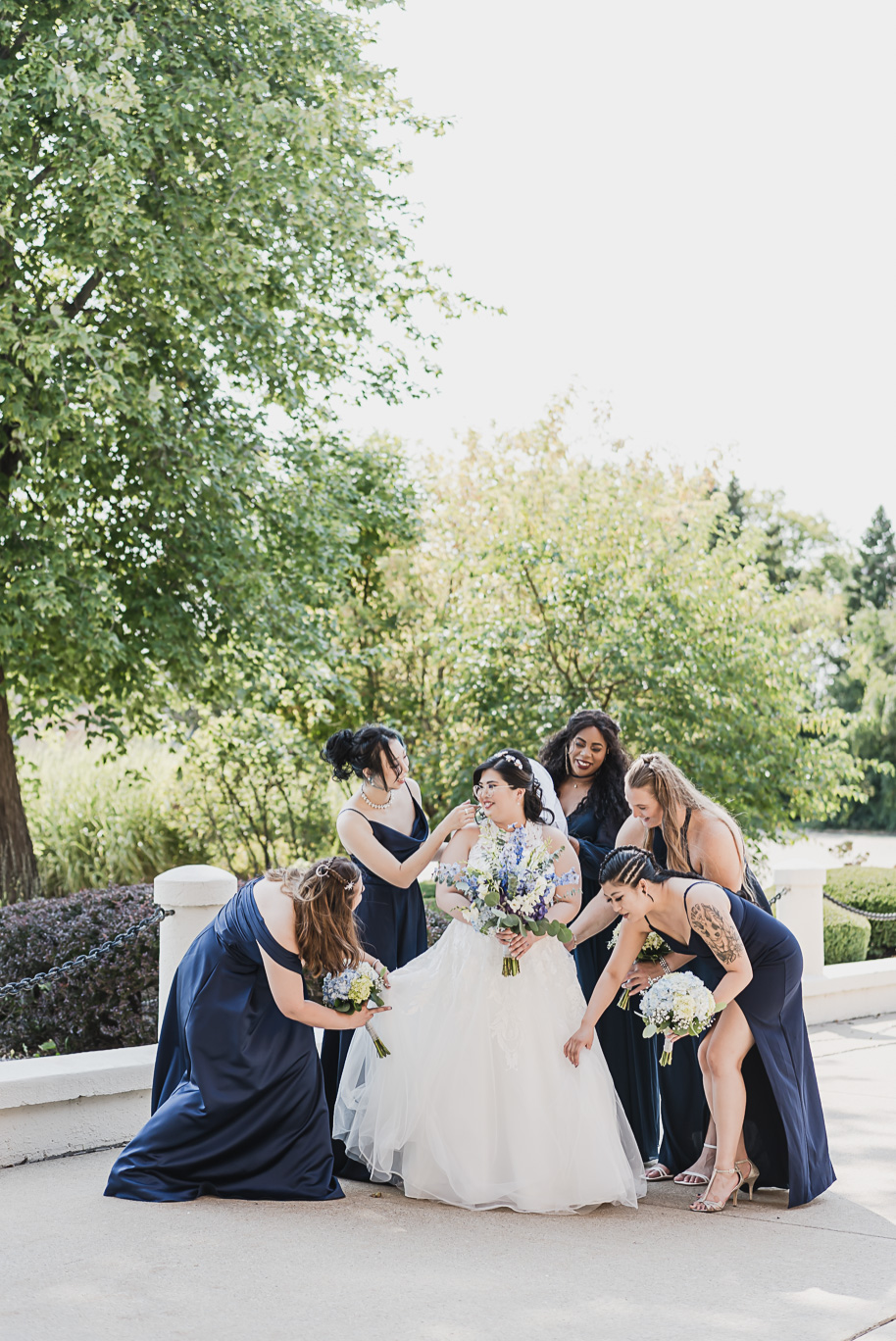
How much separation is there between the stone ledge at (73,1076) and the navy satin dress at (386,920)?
97 centimetres

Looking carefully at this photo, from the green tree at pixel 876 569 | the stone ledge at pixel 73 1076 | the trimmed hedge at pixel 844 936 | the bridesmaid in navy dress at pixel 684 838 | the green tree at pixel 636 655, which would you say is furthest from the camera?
the green tree at pixel 876 569

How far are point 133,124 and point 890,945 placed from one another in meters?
9.71

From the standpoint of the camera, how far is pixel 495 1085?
5.23 meters

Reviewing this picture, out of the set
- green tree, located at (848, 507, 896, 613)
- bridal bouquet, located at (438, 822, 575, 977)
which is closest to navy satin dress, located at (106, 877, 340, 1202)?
bridal bouquet, located at (438, 822, 575, 977)

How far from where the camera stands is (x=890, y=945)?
1234 cm

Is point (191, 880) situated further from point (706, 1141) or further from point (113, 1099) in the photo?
point (706, 1141)

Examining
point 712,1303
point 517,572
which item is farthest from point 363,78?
point 712,1303

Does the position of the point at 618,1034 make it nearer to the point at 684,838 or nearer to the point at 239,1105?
the point at 684,838

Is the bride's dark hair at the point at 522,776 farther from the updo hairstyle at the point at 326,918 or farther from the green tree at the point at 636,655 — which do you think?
the green tree at the point at 636,655

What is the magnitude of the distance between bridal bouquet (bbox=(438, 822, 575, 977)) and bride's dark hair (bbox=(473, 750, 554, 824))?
0.86ft

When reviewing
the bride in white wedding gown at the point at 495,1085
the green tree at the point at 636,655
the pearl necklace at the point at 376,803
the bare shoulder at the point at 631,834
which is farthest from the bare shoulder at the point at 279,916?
the green tree at the point at 636,655

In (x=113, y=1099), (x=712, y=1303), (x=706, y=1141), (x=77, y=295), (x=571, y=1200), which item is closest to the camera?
(x=712, y=1303)

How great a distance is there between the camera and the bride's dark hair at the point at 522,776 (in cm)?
561

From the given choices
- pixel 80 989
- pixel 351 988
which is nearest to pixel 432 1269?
pixel 351 988
